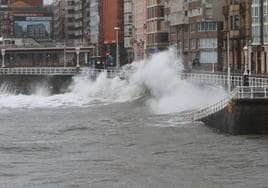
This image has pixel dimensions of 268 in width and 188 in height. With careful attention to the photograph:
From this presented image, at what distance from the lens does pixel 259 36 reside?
121 m

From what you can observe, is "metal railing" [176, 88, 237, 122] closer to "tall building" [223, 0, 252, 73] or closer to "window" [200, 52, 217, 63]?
"tall building" [223, 0, 252, 73]

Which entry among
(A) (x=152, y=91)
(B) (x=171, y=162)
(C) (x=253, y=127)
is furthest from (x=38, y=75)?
(B) (x=171, y=162)

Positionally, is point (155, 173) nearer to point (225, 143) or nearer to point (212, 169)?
point (212, 169)

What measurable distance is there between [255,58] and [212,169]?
77.7 meters

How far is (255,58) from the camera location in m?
126

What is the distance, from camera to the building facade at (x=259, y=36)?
11844 cm

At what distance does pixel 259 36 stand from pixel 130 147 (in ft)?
207

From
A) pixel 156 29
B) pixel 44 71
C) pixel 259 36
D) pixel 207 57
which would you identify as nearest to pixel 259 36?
pixel 259 36

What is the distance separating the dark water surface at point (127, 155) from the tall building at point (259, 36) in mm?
39614

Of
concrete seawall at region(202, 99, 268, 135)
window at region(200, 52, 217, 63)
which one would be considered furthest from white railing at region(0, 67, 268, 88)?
window at region(200, 52, 217, 63)

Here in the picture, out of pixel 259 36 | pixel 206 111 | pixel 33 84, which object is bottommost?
pixel 206 111

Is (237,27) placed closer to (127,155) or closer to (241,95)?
(241,95)

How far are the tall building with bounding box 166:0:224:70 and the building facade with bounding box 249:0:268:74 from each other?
1615 centimetres

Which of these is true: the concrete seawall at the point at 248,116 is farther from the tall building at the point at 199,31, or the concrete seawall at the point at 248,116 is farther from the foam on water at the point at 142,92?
the tall building at the point at 199,31
